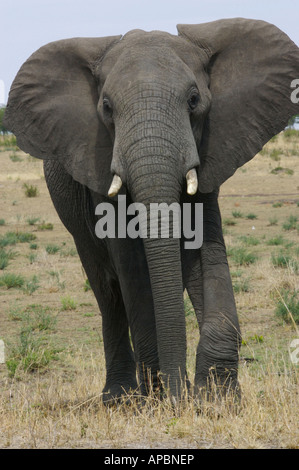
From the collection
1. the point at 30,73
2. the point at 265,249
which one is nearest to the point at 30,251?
the point at 265,249

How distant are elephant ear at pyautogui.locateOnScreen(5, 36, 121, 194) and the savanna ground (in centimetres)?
161

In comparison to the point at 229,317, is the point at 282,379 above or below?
below

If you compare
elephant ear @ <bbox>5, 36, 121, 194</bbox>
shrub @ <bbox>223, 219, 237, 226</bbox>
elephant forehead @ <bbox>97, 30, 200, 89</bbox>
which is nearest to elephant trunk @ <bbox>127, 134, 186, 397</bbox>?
elephant forehead @ <bbox>97, 30, 200, 89</bbox>

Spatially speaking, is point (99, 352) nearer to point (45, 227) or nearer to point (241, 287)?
point (241, 287)

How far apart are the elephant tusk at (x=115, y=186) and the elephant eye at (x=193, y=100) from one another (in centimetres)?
63

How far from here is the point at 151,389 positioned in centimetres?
577

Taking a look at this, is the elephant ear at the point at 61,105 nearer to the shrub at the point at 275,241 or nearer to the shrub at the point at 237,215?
the shrub at the point at 275,241

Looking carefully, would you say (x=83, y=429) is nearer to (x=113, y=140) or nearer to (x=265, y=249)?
(x=113, y=140)

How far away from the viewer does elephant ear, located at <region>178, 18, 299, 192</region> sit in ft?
19.1

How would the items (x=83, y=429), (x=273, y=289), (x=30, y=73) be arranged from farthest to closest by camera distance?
(x=273, y=289) < (x=30, y=73) < (x=83, y=429)

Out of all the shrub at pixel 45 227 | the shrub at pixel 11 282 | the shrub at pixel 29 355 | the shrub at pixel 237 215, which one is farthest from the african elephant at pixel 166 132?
the shrub at pixel 237 215

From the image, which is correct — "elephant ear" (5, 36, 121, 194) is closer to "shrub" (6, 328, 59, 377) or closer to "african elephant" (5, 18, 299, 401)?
"african elephant" (5, 18, 299, 401)

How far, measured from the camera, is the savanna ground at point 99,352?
495 cm

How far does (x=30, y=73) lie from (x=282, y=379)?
275 centimetres
